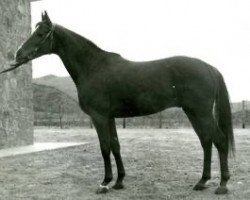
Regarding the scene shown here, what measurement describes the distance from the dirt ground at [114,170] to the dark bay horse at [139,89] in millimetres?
277

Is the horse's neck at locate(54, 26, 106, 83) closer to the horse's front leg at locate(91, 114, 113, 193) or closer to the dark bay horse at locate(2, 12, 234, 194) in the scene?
the dark bay horse at locate(2, 12, 234, 194)

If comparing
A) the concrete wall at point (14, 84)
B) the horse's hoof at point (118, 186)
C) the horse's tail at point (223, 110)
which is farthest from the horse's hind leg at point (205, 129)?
the concrete wall at point (14, 84)

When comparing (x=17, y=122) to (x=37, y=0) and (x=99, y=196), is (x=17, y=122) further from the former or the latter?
(x=99, y=196)

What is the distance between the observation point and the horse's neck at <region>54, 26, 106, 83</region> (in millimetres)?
5195

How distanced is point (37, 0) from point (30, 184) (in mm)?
7096

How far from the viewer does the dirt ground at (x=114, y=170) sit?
4.82 meters

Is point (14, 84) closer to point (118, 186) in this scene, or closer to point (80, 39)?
point (80, 39)

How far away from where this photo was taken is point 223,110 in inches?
199

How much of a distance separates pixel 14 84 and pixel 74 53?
216 inches

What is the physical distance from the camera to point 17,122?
1035 centimetres

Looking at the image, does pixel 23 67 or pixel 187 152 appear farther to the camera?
pixel 23 67

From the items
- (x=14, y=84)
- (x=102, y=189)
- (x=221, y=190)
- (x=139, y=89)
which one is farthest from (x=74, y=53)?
(x=14, y=84)

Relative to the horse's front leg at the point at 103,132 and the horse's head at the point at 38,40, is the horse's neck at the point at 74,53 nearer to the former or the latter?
the horse's head at the point at 38,40

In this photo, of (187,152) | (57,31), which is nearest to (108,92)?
(57,31)
